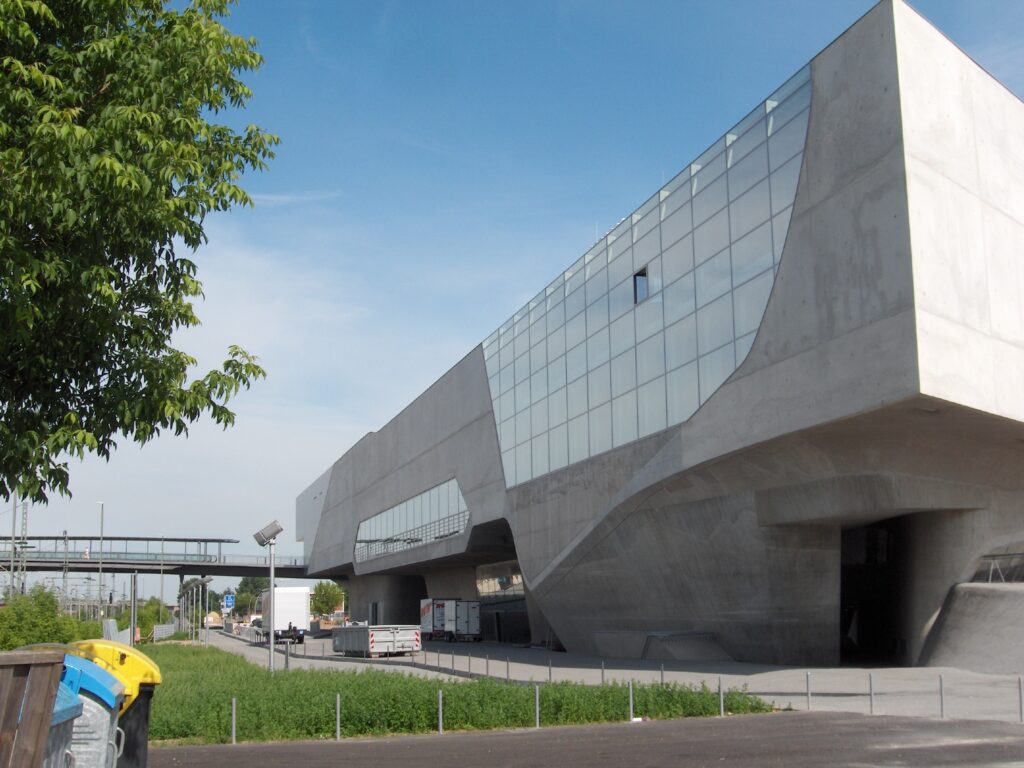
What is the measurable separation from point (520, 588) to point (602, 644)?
1927 cm

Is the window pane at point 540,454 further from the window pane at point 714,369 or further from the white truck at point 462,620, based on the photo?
the white truck at point 462,620

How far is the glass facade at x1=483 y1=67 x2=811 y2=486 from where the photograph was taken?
29.4m

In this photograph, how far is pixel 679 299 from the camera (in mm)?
33938

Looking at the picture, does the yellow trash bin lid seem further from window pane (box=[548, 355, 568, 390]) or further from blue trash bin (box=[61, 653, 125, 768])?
window pane (box=[548, 355, 568, 390])

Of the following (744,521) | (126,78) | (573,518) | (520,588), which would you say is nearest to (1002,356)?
(744,521)

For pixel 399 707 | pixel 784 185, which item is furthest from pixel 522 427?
pixel 399 707

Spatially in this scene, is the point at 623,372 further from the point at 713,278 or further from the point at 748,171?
the point at 748,171

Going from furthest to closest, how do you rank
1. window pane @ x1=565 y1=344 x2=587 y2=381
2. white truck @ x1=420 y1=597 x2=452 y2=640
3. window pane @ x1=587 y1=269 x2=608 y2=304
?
white truck @ x1=420 y1=597 x2=452 y2=640
window pane @ x1=565 y1=344 x2=587 y2=381
window pane @ x1=587 y1=269 x2=608 y2=304

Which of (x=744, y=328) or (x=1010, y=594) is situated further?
(x=744, y=328)

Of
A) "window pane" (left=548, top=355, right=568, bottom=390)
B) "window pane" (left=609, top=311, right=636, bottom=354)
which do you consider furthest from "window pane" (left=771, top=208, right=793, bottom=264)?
"window pane" (left=548, top=355, right=568, bottom=390)

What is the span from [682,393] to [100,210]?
26.4 meters

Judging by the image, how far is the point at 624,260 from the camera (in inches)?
1518

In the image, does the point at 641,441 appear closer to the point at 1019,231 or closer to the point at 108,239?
the point at 1019,231

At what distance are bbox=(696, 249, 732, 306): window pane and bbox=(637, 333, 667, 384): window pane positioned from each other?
9.24ft
